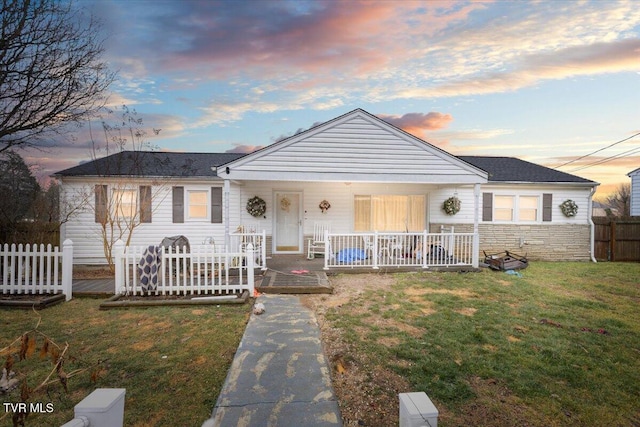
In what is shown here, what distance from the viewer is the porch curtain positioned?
13.3 metres

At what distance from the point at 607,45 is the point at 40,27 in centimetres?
1605

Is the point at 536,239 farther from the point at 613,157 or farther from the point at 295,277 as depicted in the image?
the point at 613,157

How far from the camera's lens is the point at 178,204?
12.3 meters

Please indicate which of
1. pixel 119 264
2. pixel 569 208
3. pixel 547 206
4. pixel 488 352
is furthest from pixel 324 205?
pixel 569 208

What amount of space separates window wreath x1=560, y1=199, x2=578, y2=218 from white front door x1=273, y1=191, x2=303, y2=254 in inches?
449

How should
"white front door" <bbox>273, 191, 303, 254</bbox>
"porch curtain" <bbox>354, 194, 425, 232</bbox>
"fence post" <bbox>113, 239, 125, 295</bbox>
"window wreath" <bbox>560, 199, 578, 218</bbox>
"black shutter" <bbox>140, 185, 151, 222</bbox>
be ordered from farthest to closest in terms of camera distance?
1. "window wreath" <bbox>560, 199, 578, 218</bbox>
2. "porch curtain" <bbox>354, 194, 425, 232</bbox>
3. "white front door" <bbox>273, 191, 303, 254</bbox>
4. "black shutter" <bbox>140, 185, 151, 222</bbox>
5. "fence post" <bbox>113, 239, 125, 295</bbox>

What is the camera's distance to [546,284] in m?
9.27

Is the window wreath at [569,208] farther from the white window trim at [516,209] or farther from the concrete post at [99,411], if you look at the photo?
the concrete post at [99,411]

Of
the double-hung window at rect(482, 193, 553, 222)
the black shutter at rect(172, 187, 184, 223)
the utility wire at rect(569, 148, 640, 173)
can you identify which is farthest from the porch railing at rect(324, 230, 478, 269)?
the utility wire at rect(569, 148, 640, 173)

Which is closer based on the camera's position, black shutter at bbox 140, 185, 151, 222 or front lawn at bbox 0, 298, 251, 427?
front lawn at bbox 0, 298, 251, 427

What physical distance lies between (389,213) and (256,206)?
5.54 meters

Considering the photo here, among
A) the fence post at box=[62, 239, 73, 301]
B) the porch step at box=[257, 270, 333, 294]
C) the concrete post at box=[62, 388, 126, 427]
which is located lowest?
the porch step at box=[257, 270, 333, 294]

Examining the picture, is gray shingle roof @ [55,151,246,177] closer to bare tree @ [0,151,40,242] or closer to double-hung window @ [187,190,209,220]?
double-hung window @ [187,190,209,220]

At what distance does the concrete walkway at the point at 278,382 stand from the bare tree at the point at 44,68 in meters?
6.88
